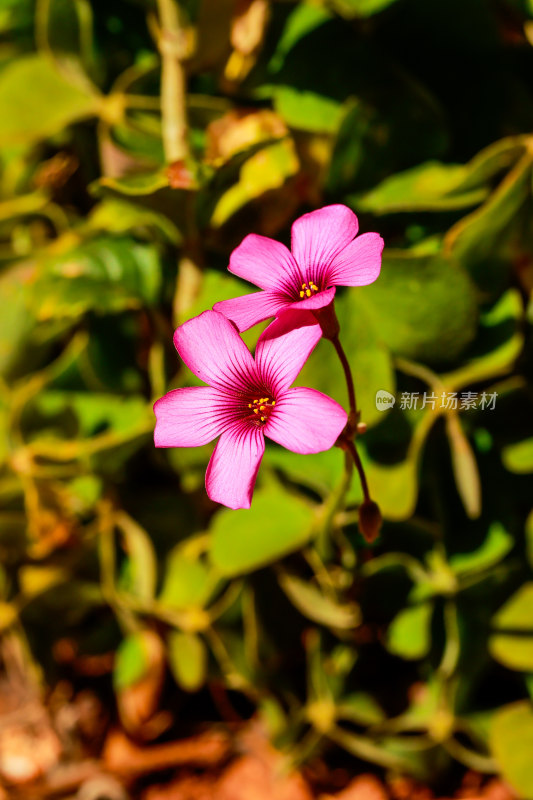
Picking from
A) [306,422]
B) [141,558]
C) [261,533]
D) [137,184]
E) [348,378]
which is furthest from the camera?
[141,558]

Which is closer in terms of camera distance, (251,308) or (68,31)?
(251,308)

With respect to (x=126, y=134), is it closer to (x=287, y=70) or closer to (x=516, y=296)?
(x=287, y=70)

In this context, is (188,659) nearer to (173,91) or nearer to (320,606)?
(320,606)

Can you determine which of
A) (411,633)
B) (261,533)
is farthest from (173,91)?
(411,633)

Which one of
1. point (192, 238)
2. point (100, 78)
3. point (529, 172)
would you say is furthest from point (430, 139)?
point (100, 78)

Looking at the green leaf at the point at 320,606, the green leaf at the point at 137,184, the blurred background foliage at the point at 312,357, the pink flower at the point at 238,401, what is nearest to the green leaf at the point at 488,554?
the blurred background foliage at the point at 312,357
